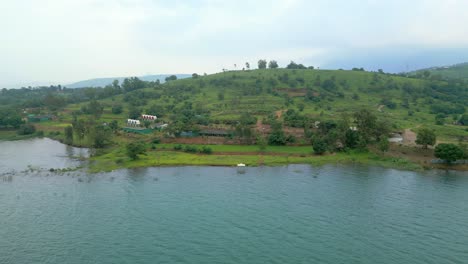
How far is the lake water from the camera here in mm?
28875

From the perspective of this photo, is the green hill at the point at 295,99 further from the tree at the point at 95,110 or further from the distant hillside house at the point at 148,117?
the distant hillside house at the point at 148,117

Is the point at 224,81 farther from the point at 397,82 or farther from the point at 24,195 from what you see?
the point at 24,195

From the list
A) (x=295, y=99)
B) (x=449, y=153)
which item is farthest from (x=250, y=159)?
(x=295, y=99)

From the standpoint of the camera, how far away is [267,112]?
309ft

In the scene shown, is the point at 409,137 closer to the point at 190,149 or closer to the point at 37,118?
the point at 190,149

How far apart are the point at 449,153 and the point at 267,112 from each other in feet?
161

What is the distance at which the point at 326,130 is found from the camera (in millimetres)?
68875

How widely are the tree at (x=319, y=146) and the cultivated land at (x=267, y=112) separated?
1288 mm

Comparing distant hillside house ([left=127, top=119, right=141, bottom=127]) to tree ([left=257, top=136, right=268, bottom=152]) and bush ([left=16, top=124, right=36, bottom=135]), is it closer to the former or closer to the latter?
bush ([left=16, top=124, right=36, bottom=135])

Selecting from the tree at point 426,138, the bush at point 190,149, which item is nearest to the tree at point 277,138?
the bush at point 190,149

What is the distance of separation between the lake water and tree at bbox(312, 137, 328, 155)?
25.3 feet

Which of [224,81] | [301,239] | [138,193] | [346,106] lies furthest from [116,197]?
[224,81]

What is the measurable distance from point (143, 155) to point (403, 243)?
146ft

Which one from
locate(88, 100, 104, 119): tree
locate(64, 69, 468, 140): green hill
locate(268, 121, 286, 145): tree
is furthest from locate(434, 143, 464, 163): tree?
locate(88, 100, 104, 119): tree
